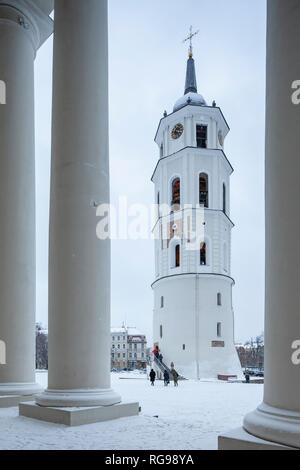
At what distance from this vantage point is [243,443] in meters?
11.2

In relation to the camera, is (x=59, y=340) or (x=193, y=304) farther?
(x=193, y=304)

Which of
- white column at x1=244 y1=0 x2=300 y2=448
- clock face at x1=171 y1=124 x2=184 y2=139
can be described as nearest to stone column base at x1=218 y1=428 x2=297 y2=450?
white column at x1=244 y1=0 x2=300 y2=448

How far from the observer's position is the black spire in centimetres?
12562

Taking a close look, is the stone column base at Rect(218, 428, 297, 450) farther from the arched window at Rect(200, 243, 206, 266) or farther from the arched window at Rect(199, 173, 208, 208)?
the arched window at Rect(199, 173, 208, 208)

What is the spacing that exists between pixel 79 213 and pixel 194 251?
266ft

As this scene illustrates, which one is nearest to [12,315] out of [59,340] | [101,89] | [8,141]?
[59,340]

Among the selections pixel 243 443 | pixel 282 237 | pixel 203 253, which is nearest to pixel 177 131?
pixel 203 253

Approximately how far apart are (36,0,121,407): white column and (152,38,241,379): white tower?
7936 centimetres

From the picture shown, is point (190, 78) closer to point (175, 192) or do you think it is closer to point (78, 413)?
point (175, 192)

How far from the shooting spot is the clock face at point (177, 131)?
111 metres

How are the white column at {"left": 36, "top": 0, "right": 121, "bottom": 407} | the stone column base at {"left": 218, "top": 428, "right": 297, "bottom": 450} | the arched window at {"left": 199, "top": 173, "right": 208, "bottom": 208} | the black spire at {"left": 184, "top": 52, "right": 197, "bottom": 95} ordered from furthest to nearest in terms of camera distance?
the black spire at {"left": 184, "top": 52, "right": 197, "bottom": 95}
the arched window at {"left": 199, "top": 173, "right": 208, "bottom": 208}
the white column at {"left": 36, "top": 0, "right": 121, "bottom": 407}
the stone column base at {"left": 218, "top": 428, "right": 297, "bottom": 450}

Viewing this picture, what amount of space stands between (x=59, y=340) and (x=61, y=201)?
623cm
